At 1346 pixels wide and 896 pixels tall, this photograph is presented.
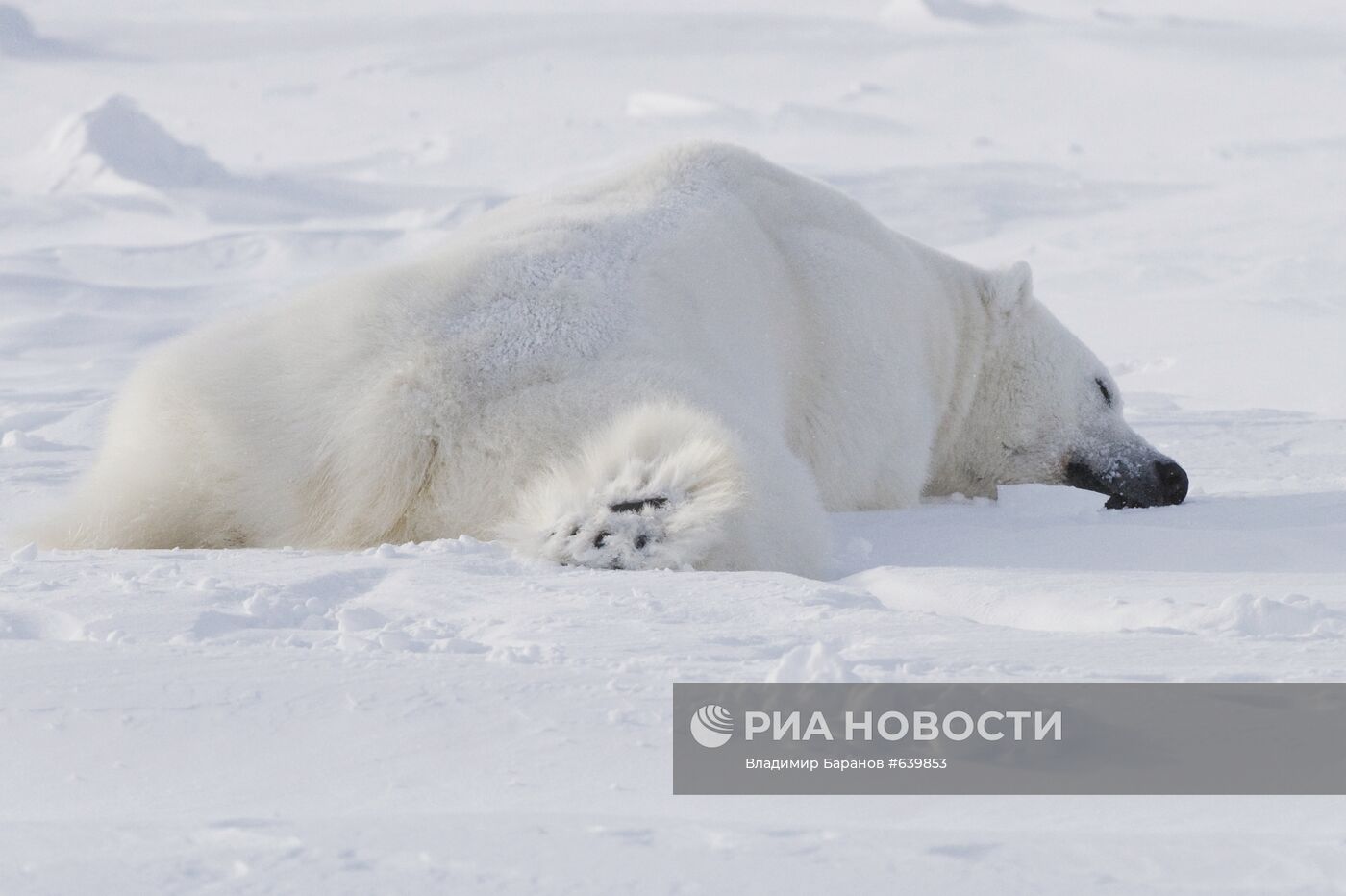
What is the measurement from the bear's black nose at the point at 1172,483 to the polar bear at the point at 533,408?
0.90 metres

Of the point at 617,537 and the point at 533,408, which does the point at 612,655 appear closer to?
the point at 617,537

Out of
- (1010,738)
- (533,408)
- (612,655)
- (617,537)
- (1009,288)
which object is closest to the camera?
(1010,738)

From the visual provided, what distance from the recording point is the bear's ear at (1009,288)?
14.4 ft

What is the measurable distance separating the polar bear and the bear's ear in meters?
0.85

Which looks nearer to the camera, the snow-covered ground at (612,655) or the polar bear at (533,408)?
the snow-covered ground at (612,655)

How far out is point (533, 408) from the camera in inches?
106

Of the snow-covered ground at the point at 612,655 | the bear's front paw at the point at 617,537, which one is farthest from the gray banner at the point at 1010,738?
the bear's front paw at the point at 617,537

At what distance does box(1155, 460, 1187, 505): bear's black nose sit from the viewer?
13.3 feet

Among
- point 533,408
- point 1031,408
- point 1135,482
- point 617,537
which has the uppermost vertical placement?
point 533,408

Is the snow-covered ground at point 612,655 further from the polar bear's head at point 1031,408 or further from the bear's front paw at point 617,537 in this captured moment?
the polar bear's head at point 1031,408

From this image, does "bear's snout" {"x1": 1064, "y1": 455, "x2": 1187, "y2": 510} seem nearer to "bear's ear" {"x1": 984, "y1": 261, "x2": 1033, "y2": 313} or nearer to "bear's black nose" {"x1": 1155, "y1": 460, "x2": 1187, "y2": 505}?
"bear's black nose" {"x1": 1155, "y1": 460, "x2": 1187, "y2": 505}

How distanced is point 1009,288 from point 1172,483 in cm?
72

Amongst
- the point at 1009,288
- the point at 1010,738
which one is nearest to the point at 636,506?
the point at 1010,738

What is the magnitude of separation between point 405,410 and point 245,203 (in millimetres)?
11163
